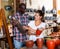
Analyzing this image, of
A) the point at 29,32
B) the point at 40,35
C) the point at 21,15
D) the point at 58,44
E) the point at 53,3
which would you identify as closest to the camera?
the point at 58,44

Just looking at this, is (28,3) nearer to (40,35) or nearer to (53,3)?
(53,3)

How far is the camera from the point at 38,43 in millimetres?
1153

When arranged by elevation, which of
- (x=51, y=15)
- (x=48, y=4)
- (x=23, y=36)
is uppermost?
(x=48, y=4)

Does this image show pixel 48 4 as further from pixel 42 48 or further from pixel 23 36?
pixel 42 48

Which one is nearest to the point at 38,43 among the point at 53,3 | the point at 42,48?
the point at 42,48

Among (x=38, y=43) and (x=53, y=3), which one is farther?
(x=53, y=3)

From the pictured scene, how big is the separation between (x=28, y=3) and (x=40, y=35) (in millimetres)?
1331

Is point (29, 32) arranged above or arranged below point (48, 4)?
below

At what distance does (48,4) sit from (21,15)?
764 mm

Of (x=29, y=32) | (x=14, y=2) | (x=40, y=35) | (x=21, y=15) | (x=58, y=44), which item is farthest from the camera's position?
(x=14, y=2)

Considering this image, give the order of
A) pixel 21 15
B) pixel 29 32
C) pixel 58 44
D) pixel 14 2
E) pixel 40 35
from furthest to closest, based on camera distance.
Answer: pixel 14 2 → pixel 21 15 → pixel 29 32 → pixel 40 35 → pixel 58 44

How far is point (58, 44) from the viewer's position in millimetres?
1093

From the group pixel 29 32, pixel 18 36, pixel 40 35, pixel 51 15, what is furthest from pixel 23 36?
pixel 51 15

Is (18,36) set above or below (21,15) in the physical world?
below
